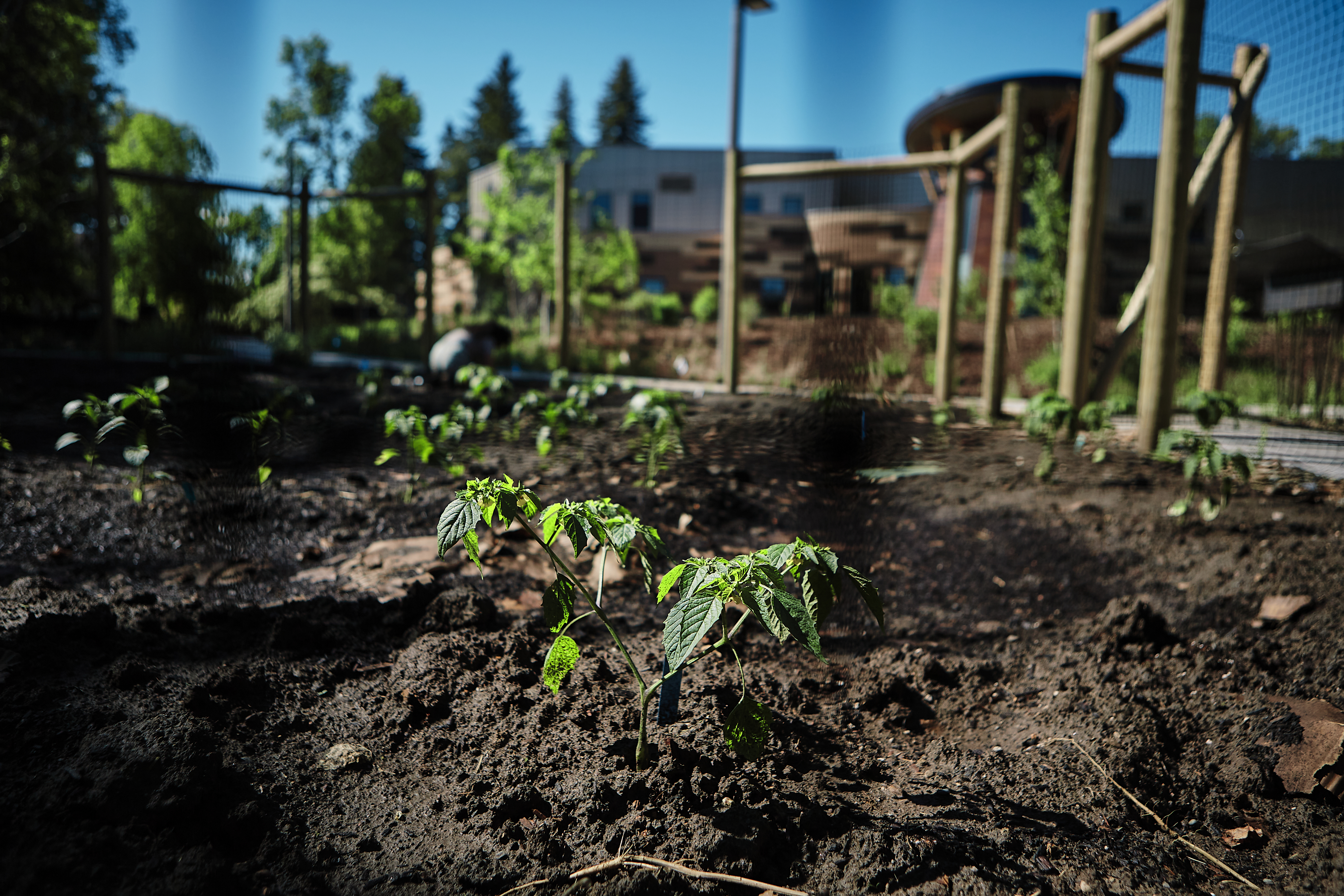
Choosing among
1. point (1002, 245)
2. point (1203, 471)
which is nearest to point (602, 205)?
point (1002, 245)

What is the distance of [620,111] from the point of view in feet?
148

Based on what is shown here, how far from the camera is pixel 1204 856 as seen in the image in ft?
3.86

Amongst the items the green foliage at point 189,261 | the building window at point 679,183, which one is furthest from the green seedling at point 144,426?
the building window at point 679,183

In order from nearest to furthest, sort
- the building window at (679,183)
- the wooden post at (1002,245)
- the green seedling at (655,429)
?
the green seedling at (655,429), the wooden post at (1002,245), the building window at (679,183)

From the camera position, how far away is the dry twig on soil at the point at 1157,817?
112 centimetres

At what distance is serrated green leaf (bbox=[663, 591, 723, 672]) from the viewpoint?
3.36ft

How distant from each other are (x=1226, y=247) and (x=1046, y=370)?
2.52 m

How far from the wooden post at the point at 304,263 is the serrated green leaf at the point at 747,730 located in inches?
368

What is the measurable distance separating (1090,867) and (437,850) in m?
0.98

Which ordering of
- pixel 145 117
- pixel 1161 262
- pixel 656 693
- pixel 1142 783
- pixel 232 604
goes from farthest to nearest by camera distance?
pixel 145 117, pixel 1161 262, pixel 232 604, pixel 656 693, pixel 1142 783

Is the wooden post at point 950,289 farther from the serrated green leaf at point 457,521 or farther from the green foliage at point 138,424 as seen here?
the serrated green leaf at point 457,521

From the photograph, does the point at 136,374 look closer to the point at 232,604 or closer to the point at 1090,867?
the point at 232,604

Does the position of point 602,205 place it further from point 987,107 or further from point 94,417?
point 94,417

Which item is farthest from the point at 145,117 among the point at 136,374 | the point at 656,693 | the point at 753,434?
the point at 656,693
